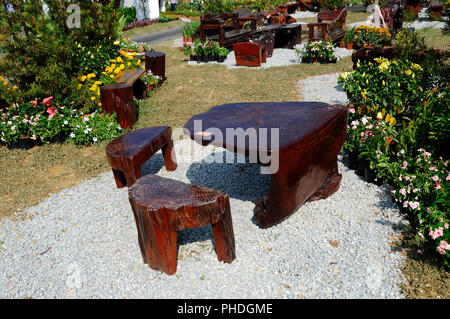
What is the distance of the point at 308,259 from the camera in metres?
2.92

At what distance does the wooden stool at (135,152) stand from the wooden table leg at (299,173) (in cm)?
147

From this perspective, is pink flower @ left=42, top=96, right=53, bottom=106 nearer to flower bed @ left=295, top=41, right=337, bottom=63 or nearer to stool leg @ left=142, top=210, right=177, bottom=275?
stool leg @ left=142, top=210, right=177, bottom=275

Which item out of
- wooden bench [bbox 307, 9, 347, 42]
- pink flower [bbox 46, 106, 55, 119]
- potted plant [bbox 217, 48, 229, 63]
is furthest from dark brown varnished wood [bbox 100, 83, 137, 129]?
→ wooden bench [bbox 307, 9, 347, 42]

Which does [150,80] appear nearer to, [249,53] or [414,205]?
[249,53]

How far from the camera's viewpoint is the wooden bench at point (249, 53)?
31.5 feet

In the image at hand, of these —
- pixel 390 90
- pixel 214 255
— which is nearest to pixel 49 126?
pixel 214 255

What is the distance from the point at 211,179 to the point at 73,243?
1.64m

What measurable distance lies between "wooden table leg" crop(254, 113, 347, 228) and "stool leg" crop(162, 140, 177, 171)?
1.69 metres

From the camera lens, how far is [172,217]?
2648mm

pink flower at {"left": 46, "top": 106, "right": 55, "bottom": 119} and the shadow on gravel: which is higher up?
pink flower at {"left": 46, "top": 106, "right": 55, "bottom": 119}

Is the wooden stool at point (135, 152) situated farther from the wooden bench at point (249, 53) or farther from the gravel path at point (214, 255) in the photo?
the wooden bench at point (249, 53)

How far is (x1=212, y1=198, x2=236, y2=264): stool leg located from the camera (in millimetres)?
2760

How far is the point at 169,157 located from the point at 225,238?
194 centimetres
